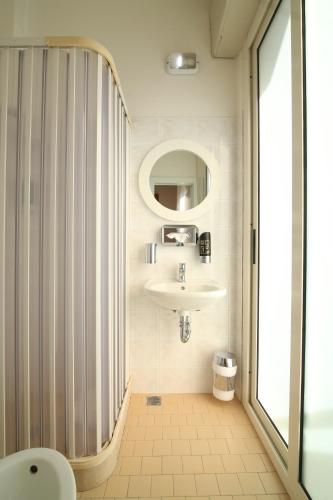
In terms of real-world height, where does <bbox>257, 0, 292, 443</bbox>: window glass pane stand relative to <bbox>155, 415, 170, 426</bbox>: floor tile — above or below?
above

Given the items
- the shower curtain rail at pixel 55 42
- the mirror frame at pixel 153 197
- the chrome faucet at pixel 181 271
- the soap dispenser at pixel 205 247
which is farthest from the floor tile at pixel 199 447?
the shower curtain rail at pixel 55 42

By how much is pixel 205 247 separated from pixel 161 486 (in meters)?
1.32

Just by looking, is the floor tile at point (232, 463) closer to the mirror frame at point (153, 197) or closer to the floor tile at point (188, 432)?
the floor tile at point (188, 432)

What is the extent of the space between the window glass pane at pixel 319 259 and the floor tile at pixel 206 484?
0.39 meters

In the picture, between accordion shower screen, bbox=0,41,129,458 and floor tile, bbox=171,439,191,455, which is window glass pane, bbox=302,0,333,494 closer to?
floor tile, bbox=171,439,191,455

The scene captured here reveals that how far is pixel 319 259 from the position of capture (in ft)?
3.18

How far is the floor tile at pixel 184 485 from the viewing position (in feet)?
3.64

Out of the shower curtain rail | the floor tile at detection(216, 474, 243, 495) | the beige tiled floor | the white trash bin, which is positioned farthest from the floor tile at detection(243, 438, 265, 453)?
the shower curtain rail

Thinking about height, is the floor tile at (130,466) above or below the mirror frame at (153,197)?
below

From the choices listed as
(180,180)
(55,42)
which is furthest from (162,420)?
(55,42)

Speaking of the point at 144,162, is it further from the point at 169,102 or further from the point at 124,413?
the point at 124,413

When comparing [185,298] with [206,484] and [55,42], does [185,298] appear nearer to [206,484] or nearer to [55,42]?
[206,484]

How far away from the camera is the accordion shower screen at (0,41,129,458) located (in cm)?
107

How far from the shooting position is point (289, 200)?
1.25m
